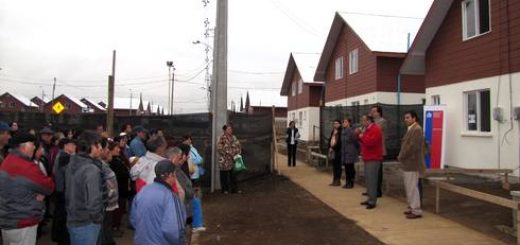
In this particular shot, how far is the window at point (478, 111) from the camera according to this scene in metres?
15.3

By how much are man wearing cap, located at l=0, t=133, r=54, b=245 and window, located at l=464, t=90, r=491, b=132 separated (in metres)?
12.9

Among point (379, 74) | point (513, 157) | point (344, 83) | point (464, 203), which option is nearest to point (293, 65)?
point (344, 83)

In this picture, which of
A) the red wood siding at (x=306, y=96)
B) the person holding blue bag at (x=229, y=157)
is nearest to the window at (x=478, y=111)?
the person holding blue bag at (x=229, y=157)

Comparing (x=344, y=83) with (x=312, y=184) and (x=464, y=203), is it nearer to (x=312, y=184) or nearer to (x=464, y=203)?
(x=312, y=184)

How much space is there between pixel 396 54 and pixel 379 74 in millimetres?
1195

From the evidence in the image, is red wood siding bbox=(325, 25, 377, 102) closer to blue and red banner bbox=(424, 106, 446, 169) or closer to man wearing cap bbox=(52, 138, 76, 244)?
blue and red banner bbox=(424, 106, 446, 169)

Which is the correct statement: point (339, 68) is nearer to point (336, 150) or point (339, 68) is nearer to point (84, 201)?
point (336, 150)

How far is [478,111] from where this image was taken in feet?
51.2

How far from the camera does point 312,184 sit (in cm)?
1452

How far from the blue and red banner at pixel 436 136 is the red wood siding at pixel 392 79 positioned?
8090 millimetres

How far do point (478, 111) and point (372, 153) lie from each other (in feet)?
21.6

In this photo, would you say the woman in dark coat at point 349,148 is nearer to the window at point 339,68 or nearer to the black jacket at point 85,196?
the black jacket at point 85,196

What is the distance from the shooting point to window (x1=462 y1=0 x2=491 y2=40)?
15641 millimetres

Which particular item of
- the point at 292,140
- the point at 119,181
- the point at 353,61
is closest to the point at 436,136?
the point at 292,140
